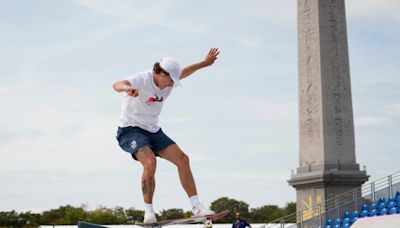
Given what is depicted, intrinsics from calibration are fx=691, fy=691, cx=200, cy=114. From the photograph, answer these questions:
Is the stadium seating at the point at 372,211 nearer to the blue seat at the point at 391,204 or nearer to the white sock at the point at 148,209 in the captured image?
the blue seat at the point at 391,204

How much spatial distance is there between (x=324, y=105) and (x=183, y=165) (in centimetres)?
Answer: 2192

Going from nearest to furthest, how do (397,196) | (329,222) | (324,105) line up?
(397,196) → (329,222) → (324,105)

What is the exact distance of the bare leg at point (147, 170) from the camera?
8.10m

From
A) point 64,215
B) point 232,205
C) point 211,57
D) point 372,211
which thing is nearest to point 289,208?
point 232,205

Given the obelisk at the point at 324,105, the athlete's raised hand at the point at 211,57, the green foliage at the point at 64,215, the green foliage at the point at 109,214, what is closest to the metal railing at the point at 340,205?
the obelisk at the point at 324,105

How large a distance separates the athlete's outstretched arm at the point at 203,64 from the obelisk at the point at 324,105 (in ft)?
69.5

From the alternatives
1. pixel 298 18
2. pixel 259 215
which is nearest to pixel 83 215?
pixel 259 215

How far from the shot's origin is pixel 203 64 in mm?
8664

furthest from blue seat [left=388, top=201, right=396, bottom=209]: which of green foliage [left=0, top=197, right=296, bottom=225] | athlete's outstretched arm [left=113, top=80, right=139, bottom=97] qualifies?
green foliage [left=0, top=197, right=296, bottom=225]

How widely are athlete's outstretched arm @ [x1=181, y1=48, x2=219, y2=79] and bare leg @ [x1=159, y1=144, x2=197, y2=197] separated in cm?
92

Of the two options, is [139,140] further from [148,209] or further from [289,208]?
[289,208]

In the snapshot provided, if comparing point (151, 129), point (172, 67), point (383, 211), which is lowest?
point (151, 129)

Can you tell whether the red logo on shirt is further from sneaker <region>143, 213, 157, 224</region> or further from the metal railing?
the metal railing

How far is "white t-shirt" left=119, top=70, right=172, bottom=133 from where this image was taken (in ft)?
26.8
